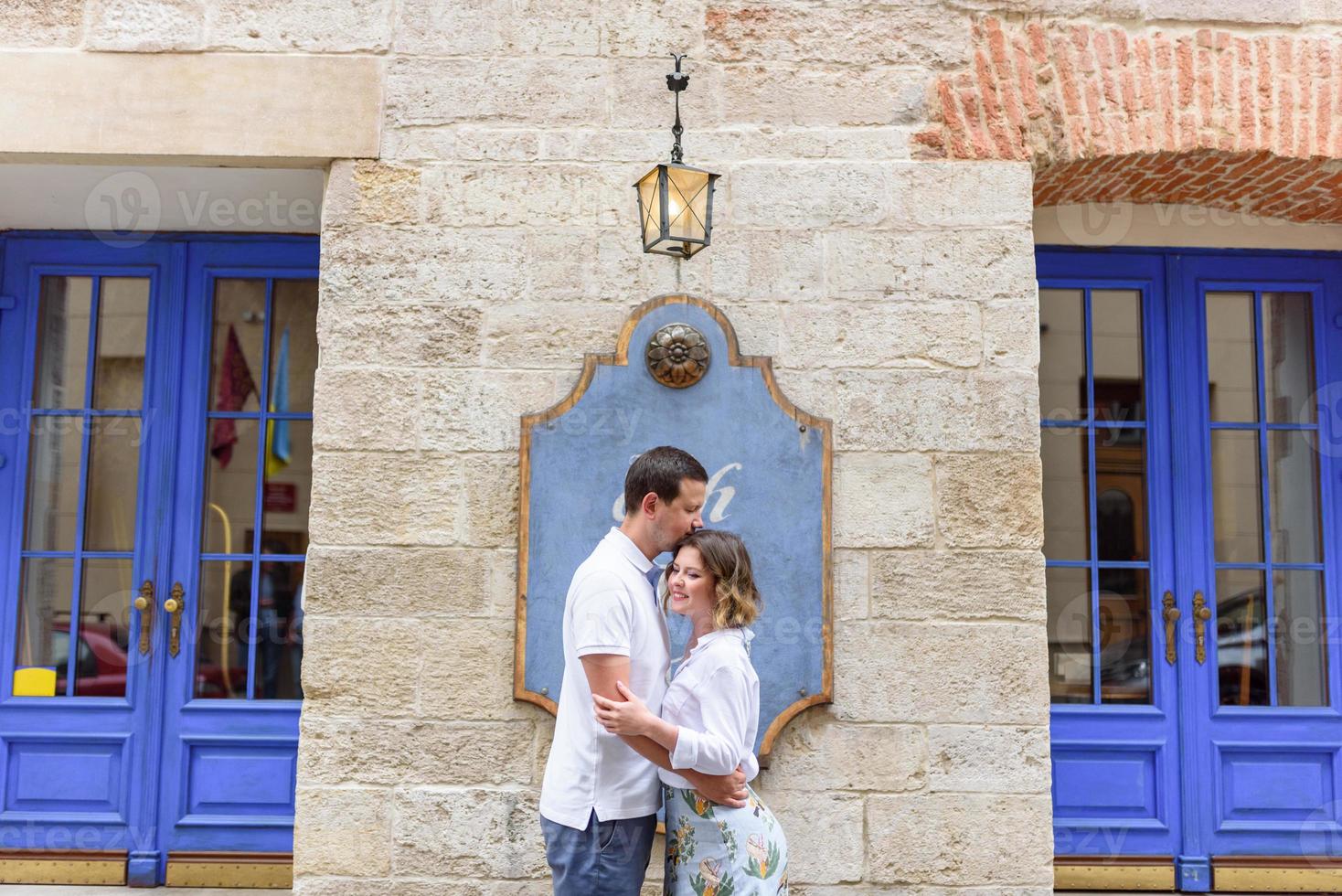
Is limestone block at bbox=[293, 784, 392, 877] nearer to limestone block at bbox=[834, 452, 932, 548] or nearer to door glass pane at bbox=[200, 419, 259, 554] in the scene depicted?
door glass pane at bbox=[200, 419, 259, 554]

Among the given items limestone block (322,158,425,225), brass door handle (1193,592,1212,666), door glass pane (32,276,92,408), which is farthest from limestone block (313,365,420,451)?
brass door handle (1193,592,1212,666)

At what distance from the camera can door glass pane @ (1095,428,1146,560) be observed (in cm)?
443

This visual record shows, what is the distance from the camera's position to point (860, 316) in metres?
3.71

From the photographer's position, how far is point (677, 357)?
3.60m

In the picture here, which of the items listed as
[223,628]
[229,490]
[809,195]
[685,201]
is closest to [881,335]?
[809,195]

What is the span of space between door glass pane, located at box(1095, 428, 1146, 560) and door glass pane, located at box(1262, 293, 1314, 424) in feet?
1.96

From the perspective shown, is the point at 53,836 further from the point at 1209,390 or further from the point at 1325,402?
the point at 1325,402

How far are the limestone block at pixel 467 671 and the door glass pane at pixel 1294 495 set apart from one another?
3100 millimetres

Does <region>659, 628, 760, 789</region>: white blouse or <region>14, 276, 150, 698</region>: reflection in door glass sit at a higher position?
<region>14, 276, 150, 698</region>: reflection in door glass

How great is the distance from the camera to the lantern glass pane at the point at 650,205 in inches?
134

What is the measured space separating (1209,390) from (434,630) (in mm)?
3196

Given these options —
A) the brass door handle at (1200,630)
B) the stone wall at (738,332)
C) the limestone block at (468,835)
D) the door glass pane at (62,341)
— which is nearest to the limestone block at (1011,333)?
the stone wall at (738,332)

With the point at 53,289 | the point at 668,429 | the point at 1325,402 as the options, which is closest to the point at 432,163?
the point at 668,429

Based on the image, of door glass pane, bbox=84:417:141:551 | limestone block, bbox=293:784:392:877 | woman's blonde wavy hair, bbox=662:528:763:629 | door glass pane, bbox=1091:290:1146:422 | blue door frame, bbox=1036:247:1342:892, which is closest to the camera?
woman's blonde wavy hair, bbox=662:528:763:629
